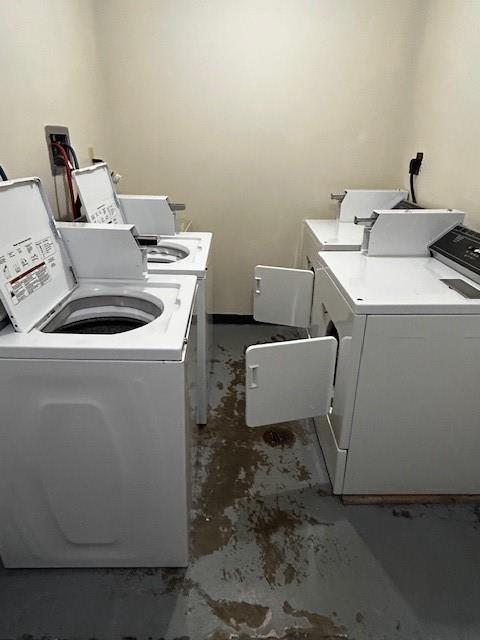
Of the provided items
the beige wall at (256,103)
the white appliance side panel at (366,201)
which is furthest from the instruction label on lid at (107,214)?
the white appliance side panel at (366,201)

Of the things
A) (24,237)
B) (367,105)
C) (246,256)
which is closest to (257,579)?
(24,237)

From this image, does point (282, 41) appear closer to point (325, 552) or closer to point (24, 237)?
point (24, 237)

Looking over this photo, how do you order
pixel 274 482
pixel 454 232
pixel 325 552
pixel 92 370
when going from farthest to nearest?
pixel 454 232 < pixel 274 482 < pixel 325 552 < pixel 92 370

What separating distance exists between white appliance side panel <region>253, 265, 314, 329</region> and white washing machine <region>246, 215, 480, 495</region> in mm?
414

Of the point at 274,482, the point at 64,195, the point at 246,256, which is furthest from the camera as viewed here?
the point at 246,256

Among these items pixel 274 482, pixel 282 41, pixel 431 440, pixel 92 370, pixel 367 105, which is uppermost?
pixel 282 41

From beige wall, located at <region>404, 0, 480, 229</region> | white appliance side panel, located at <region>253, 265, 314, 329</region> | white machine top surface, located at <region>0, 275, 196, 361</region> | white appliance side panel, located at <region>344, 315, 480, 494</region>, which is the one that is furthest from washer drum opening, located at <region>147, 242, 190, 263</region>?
beige wall, located at <region>404, 0, 480, 229</region>

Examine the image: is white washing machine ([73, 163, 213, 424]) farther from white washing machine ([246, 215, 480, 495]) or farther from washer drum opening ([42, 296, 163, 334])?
white washing machine ([246, 215, 480, 495])

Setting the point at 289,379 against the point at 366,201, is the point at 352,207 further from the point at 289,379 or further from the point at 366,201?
the point at 289,379

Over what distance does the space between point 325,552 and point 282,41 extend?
300 centimetres

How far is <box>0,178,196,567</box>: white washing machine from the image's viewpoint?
3.80 ft

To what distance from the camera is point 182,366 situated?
1159 mm

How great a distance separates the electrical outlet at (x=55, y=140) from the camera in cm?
198

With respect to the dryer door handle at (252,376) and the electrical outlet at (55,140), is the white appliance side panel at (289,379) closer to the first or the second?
the dryer door handle at (252,376)
